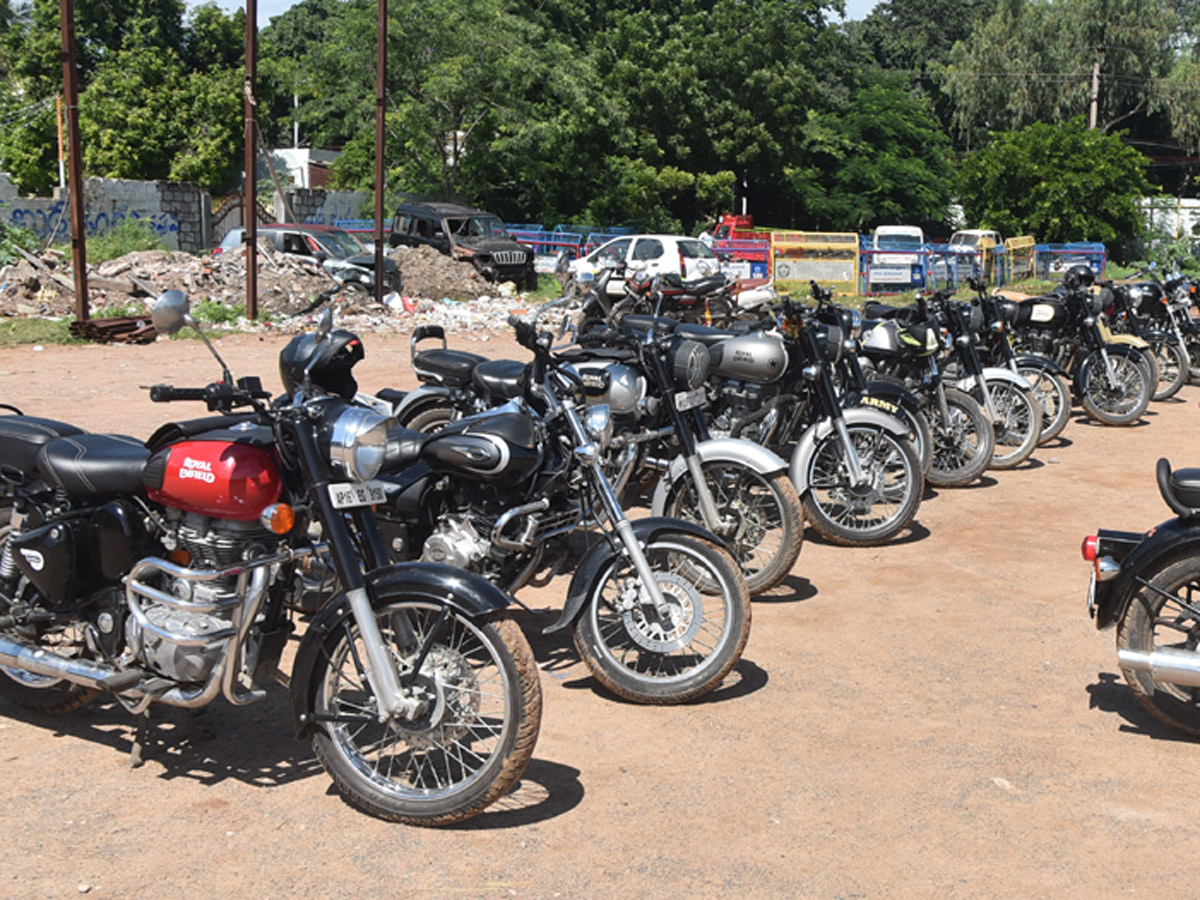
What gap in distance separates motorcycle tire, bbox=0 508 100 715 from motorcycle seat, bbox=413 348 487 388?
114 inches

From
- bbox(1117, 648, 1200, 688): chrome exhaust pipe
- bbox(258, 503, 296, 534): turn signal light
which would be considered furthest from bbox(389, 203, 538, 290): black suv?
bbox(258, 503, 296, 534): turn signal light

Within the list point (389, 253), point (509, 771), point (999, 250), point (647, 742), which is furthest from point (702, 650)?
point (999, 250)

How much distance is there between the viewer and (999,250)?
2833cm

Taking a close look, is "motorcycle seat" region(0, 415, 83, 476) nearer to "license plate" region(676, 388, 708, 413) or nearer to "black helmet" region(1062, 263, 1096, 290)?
"license plate" region(676, 388, 708, 413)

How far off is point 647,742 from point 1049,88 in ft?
163

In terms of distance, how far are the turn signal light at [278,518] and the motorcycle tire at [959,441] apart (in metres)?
5.62

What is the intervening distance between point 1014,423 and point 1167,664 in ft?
17.0

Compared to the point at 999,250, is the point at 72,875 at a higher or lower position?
lower

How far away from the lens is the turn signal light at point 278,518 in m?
3.54

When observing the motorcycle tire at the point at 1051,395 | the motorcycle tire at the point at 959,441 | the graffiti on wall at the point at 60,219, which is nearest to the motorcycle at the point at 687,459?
the motorcycle tire at the point at 959,441

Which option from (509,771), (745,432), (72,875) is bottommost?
(72,875)

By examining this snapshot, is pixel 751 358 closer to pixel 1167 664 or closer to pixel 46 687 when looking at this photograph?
pixel 1167 664

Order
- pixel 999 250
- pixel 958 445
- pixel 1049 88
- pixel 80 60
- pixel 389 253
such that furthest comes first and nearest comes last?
pixel 1049 88 → pixel 80 60 → pixel 999 250 → pixel 389 253 → pixel 958 445

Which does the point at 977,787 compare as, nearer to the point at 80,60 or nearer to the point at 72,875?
the point at 72,875
